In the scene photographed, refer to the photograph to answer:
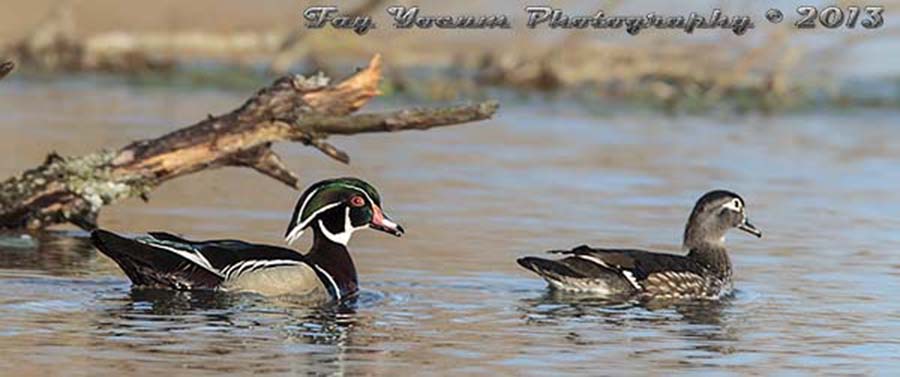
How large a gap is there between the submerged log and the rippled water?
27cm

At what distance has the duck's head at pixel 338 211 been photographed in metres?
12.7

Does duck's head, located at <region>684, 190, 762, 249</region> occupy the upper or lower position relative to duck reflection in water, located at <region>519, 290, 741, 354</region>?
upper

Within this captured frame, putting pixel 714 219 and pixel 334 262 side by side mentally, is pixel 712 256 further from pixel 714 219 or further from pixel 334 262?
pixel 334 262

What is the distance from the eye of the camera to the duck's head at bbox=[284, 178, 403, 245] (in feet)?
41.7

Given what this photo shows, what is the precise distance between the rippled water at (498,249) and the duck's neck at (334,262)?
159mm

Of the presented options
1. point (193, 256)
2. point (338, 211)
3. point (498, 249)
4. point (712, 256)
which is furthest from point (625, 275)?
point (193, 256)

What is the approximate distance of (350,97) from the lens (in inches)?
552

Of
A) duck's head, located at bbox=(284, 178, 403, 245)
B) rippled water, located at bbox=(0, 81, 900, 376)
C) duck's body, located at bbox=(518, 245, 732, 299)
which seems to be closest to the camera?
rippled water, located at bbox=(0, 81, 900, 376)

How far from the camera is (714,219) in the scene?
563 inches

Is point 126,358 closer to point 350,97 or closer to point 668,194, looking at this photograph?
point 350,97

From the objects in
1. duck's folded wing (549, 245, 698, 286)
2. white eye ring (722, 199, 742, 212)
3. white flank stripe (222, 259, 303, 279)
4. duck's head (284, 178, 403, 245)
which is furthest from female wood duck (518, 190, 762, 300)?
white flank stripe (222, 259, 303, 279)

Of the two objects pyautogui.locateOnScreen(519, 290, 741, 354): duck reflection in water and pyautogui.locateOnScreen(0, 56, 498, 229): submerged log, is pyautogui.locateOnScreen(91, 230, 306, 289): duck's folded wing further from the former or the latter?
pyautogui.locateOnScreen(0, 56, 498, 229): submerged log

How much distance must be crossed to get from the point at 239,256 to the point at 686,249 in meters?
3.35

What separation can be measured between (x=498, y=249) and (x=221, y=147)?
6.26ft
